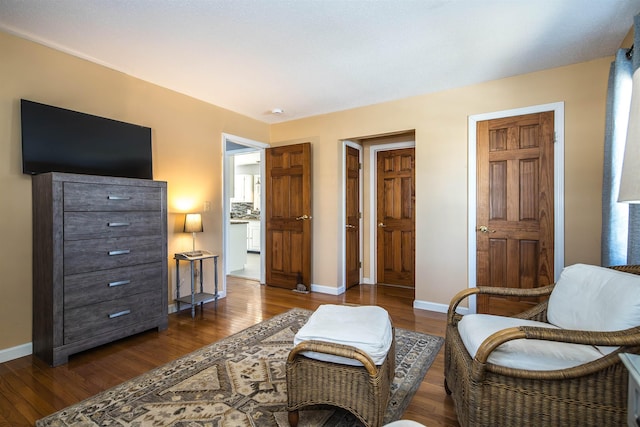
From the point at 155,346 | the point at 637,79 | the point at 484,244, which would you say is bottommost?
the point at 155,346

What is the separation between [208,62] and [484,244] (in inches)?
129

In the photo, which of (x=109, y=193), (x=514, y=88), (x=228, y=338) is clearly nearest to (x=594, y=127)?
(x=514, y=88)

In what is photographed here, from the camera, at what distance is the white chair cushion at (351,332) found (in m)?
1.51

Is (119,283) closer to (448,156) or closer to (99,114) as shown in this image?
(99,114)

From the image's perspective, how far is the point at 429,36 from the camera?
2385 millimetres

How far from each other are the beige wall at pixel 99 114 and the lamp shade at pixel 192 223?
178 millimetres

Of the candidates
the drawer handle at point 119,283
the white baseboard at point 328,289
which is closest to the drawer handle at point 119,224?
the drawer handle at point 119,283

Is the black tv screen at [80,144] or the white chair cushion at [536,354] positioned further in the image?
the black tv screen at [80,144]

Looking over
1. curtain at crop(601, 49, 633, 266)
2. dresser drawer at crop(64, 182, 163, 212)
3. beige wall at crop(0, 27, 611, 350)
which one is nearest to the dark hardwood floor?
beige wall at crop(0, 27, 611, 350)

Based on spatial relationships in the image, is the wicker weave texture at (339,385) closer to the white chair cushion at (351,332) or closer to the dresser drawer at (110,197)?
the white chair cushion at (351,332)

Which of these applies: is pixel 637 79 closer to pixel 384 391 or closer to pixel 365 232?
pixel 384 391

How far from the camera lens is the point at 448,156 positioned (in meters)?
3.47

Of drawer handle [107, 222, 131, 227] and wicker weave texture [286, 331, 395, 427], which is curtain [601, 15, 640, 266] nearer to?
wicker weave texture [286, 331, 395, 427]

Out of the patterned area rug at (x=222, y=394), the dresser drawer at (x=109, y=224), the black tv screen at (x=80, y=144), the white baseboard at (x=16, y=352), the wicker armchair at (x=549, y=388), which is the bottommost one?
the patterned area rug at (x=222, y=394)
